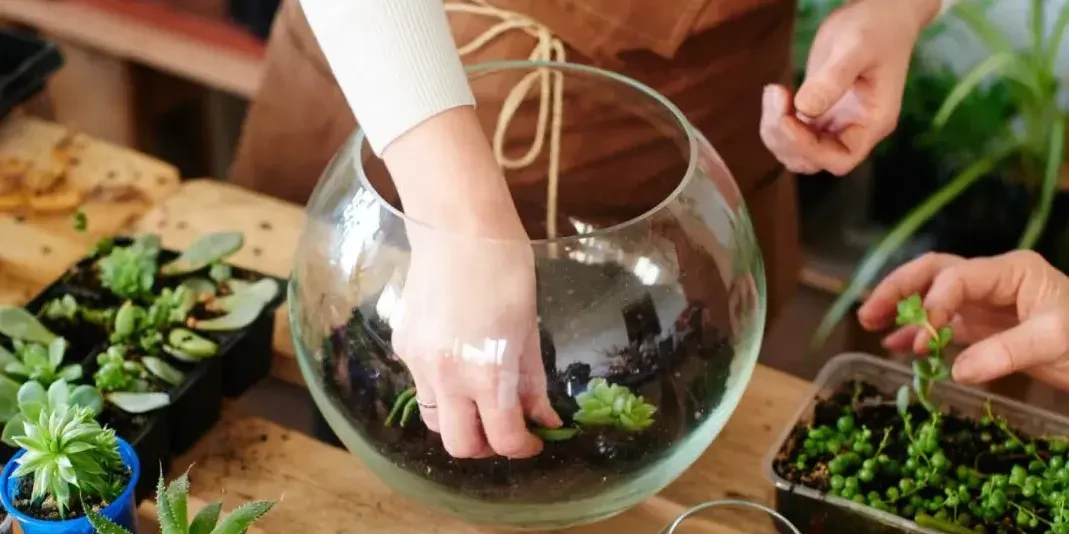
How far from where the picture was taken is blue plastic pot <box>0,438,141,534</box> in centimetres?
59

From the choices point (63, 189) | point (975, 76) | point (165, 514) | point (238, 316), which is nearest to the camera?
point (165, 514)

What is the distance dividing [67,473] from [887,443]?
1.48 ft

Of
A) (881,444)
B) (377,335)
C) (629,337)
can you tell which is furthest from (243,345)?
(881,444)

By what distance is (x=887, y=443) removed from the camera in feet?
2.30

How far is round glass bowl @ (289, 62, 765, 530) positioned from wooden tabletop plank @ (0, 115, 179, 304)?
28 cm

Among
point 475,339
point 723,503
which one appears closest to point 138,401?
point 475,339

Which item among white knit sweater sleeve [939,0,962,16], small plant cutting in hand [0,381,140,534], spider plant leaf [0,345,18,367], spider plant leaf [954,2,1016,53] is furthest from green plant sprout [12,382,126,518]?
spider plant leaf [954,2,1016,53]

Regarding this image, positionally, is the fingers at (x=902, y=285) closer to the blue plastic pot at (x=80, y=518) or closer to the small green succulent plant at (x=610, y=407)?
the small green succulent plant at (x=610, y=407)

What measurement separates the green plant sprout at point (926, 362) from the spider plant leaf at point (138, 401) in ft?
1.44

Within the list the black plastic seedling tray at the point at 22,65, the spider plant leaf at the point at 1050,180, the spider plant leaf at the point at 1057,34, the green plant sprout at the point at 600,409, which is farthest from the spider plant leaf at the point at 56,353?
the spider plant leaf at the point at 1057,34

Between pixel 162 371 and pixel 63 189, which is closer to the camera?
pixel 162 371

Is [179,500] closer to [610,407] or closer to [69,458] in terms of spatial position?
[69,458]

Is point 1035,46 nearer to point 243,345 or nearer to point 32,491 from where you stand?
point 243,345

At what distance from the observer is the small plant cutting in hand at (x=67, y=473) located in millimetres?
583
